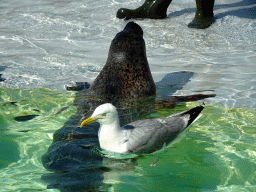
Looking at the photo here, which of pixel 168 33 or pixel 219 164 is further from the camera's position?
pixel 168 33

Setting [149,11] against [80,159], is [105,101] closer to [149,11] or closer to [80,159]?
[80,159]

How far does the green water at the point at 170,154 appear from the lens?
359 centimetres

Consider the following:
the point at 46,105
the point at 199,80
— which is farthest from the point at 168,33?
the point at 46,105

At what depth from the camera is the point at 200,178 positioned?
373cm

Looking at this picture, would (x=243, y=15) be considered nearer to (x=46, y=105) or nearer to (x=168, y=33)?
(x=168, y=33)

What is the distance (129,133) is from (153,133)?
293 millimetres

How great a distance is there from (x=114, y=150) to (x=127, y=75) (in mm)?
2100

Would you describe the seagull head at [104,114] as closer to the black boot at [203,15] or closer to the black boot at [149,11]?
the black boot at [203,15]

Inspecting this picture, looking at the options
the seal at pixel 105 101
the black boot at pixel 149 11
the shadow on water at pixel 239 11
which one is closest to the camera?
the seal at pixel 105 101

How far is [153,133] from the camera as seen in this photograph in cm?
407

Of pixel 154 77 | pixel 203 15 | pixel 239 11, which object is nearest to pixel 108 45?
pixel 154 77

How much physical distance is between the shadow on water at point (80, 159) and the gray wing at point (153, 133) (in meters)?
0.24

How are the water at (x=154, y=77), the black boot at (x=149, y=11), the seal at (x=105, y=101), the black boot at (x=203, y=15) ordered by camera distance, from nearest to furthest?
1. the water at (x=154, y=77)
2. the seal at (x=105, y=101)
3. the black boot at (x=203, y=15)
4. the black boot at (x=149, y=11)

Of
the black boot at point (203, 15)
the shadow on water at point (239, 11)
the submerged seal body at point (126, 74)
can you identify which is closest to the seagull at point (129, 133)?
the submerged seal body at point (126, 74)
